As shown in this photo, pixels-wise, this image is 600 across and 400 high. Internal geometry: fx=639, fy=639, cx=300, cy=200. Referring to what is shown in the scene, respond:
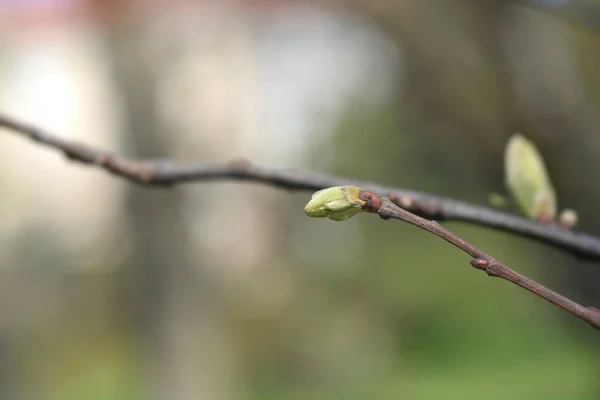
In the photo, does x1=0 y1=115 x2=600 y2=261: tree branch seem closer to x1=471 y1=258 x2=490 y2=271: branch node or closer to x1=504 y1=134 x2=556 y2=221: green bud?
x1=504 y1=134 x2=556 y2=221: green bud

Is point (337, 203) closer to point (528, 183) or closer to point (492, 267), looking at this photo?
point (492, 267)

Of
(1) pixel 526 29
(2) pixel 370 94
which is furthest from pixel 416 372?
(1) pixel 526 29

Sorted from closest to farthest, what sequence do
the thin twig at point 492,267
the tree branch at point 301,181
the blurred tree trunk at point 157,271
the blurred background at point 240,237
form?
the thin twig at point 492,267 → the tree branch at point 301,181 → the blurred tree trunk at point 157,271 → the blurred background at point 240,237

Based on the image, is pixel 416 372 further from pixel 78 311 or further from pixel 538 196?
pixel 538 196

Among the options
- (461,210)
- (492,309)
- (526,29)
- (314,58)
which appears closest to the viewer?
(461,210)

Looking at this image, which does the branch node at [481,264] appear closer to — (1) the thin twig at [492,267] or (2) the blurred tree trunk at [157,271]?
(1) the thin twig at [492,267]

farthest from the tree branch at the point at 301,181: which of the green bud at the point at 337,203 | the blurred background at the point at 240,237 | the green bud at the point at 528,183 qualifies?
the blurred background at the point at 240,237
